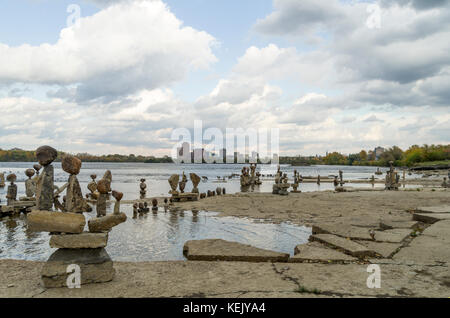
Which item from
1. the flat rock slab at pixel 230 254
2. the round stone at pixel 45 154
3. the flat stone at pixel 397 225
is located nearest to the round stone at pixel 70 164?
the round stone at pixel 45 154

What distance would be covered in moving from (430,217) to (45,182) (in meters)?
11.3

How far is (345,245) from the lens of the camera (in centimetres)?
712

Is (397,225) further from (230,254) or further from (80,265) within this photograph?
(80,265)

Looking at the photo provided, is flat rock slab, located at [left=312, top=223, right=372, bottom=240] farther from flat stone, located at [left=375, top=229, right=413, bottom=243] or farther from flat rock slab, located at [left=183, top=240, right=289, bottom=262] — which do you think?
flat rock slab, located at [left=183, top=240, right=289, bottom=262]

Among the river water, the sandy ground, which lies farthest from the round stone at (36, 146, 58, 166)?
the river water

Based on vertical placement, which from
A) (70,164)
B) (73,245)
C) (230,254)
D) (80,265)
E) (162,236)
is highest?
(70,164)

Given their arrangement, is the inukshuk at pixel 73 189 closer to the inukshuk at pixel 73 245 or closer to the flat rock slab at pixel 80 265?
the inukshuk at pixel 73 245

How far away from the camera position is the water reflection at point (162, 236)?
8448mm

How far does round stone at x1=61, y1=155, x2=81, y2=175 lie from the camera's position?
5043mm

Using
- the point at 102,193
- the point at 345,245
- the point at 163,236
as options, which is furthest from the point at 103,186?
the point at 163,236

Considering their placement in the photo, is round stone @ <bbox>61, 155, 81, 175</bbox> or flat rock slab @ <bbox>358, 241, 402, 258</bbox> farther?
flat rock slab @ <bbox>358, 241, 402, 258</bbox>

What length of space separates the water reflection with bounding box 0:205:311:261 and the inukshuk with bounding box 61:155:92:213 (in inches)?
126
